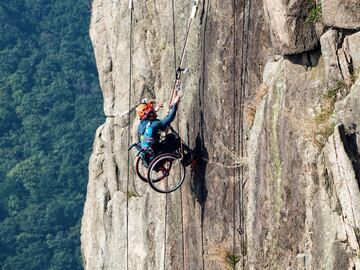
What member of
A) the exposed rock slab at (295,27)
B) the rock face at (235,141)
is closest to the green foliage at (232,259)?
the rock face at (235,141)

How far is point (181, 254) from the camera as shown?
22.1m

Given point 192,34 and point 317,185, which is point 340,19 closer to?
→ point 317,185

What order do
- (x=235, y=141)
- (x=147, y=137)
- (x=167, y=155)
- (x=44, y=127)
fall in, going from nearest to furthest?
(x=235, y=141) → (x=147, y=137) → (x=167, y=155) → (x=44, y=127)

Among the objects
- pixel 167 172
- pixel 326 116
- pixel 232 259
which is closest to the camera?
pixel 326 116

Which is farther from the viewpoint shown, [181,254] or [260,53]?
[181,254]

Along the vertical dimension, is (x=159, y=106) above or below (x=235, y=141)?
above

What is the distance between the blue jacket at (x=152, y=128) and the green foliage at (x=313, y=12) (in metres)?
4.45

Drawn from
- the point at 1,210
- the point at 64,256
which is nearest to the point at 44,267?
the point at 64,256

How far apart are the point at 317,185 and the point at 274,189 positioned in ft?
4.90

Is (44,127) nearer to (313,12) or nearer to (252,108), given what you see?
(252,108)

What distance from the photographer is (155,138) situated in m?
20.2

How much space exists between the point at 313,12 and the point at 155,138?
5.32 m

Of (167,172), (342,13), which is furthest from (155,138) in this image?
(342,13)

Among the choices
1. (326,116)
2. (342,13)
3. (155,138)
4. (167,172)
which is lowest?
(167,172)
